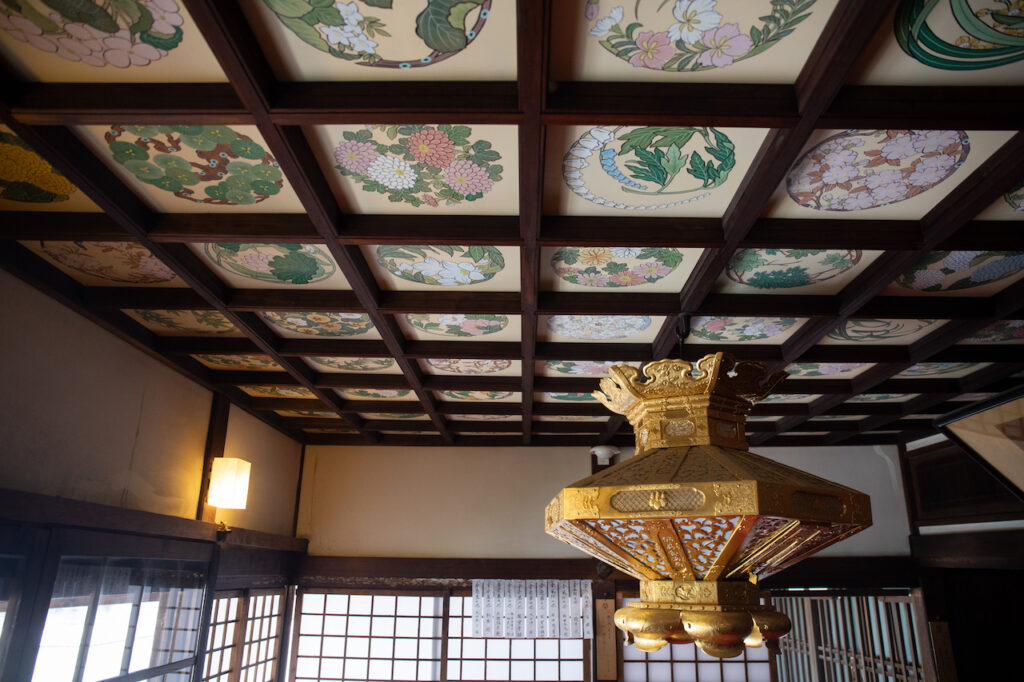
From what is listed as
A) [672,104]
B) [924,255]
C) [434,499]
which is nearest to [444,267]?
[672,104]

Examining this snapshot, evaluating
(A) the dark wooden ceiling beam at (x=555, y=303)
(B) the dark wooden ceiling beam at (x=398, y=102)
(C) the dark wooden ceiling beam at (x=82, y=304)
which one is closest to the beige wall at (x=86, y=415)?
(C) the dark wooden ceiling beam at (x=82, y=304)

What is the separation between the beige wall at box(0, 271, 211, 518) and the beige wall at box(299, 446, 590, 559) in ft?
7.38

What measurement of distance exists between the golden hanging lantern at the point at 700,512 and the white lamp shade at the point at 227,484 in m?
3.30

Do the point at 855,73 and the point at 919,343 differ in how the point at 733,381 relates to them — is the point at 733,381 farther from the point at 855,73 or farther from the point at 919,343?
the point at 919,343

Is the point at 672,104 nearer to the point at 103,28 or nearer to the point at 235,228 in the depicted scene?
the point at 103,28

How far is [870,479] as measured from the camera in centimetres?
632

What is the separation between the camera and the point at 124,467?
3545 millimetres

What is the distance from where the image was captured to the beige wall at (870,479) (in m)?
6.16

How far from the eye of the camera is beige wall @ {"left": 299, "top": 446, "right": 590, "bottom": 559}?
630cm

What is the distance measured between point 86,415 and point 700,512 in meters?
3.08

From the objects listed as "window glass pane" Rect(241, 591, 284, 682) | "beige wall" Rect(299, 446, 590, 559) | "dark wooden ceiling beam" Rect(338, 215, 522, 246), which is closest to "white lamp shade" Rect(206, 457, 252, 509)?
"window glass pane" Rect(241, 591, 284, 682)

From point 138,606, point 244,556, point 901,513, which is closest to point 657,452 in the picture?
point 138,606

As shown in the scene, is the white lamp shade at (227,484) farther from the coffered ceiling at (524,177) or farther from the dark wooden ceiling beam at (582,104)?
the dark wooden ceiling beam at (582,104)

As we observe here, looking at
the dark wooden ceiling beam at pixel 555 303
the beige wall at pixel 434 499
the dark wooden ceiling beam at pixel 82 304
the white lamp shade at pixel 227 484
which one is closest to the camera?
the dark wooden ceiling beam at pixel 82 304
